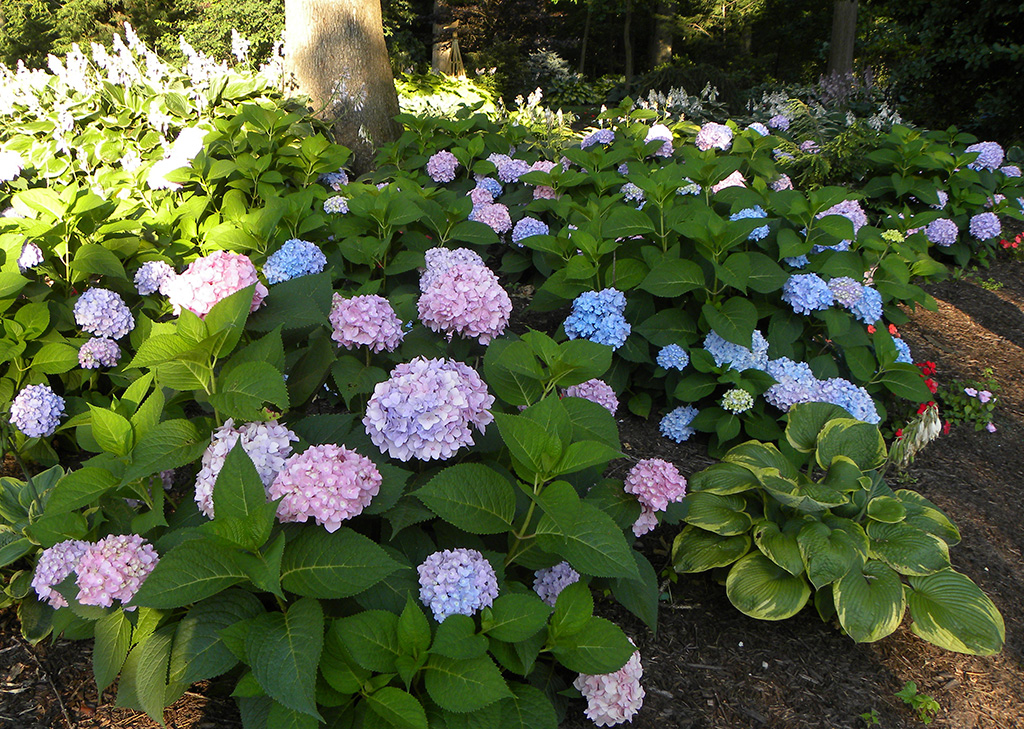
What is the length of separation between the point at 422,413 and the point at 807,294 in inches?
89.9

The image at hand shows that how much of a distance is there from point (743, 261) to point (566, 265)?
33.1 inches

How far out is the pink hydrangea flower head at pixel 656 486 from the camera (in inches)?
76.9

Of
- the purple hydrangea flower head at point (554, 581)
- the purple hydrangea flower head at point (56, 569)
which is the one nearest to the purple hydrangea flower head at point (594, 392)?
the purple hydrangea flower head at point (554, 581)

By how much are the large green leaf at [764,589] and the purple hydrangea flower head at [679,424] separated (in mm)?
921

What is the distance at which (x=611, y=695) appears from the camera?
66.4 inches

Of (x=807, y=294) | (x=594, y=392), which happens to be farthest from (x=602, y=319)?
(x=807, y=294)

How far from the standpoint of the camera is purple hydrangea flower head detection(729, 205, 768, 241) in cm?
340

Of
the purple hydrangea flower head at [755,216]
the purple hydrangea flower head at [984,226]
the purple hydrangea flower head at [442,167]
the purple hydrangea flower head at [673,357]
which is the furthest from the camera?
the purple hydrangea flower head at [984,226]

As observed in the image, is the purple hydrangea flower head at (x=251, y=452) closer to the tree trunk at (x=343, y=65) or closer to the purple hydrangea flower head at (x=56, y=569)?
the purple hydrangea flower head at (x=56, y=569)

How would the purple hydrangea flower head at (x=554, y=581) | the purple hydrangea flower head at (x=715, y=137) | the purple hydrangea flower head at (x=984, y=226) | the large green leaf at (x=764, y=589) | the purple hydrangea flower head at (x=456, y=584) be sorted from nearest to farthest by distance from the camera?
the purple hydrangea flower head at (x=456, y=584) → the purple hydrangea flower head at (x=554, y=581) → the large green leaf at (x=764, y=589) → the purple hydrangea flower head at (x=984, y=226) → the purple hydrangea flower head at (x=715, y=137)

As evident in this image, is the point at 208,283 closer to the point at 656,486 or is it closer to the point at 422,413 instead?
the point at 422,413

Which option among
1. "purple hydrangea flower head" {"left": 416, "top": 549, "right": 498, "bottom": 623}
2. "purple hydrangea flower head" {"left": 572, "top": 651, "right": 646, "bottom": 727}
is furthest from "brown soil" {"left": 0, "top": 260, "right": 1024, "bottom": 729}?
"purple hydrangea flower head" {"left": 416, "top": 549, "right": 498, "bottom": 623}

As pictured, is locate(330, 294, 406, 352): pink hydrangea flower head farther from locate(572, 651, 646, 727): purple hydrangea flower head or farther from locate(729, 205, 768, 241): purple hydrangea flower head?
locate(729, 205, 768, 241): purple hydrangea flower head

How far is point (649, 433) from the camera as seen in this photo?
316cm
